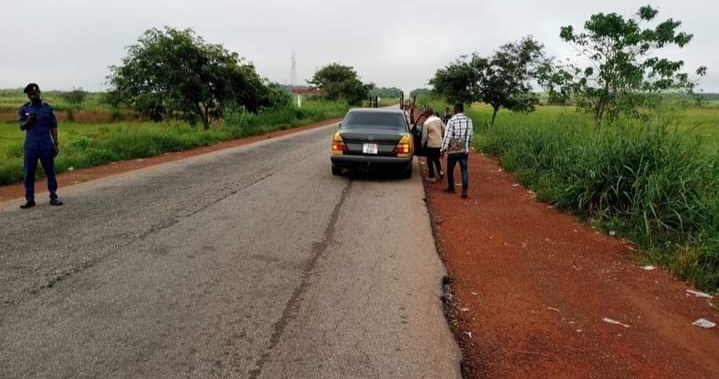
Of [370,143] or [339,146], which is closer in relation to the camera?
[370,143]

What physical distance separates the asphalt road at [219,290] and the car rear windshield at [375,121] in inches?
134

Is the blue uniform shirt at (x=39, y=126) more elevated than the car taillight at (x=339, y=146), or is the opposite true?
the blue uniform shirt at (x=39, y=126)

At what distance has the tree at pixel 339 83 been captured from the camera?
211 feet

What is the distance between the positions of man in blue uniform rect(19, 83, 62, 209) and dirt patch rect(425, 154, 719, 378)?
232 inches

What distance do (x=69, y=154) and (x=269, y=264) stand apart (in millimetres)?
9768

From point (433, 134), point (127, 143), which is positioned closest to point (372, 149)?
point (433, 134)

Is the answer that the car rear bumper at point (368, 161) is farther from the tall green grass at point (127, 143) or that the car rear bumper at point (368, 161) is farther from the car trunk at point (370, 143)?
the tall green grass at point (127, 143)

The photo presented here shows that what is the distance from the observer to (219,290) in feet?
14.1

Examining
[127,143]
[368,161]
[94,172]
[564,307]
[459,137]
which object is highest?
[459,137]

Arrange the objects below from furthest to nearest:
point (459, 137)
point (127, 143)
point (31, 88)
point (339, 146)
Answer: point (127, 143), point (339, 146), point (459, 137), point (31, 88)

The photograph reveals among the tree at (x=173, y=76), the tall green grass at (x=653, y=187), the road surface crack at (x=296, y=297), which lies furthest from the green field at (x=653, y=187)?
the tree at (x=173, y=76)

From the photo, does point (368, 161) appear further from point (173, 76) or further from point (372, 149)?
point (173, 76)

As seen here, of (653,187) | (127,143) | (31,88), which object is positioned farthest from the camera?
(127,143)

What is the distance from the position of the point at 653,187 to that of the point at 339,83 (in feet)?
195
